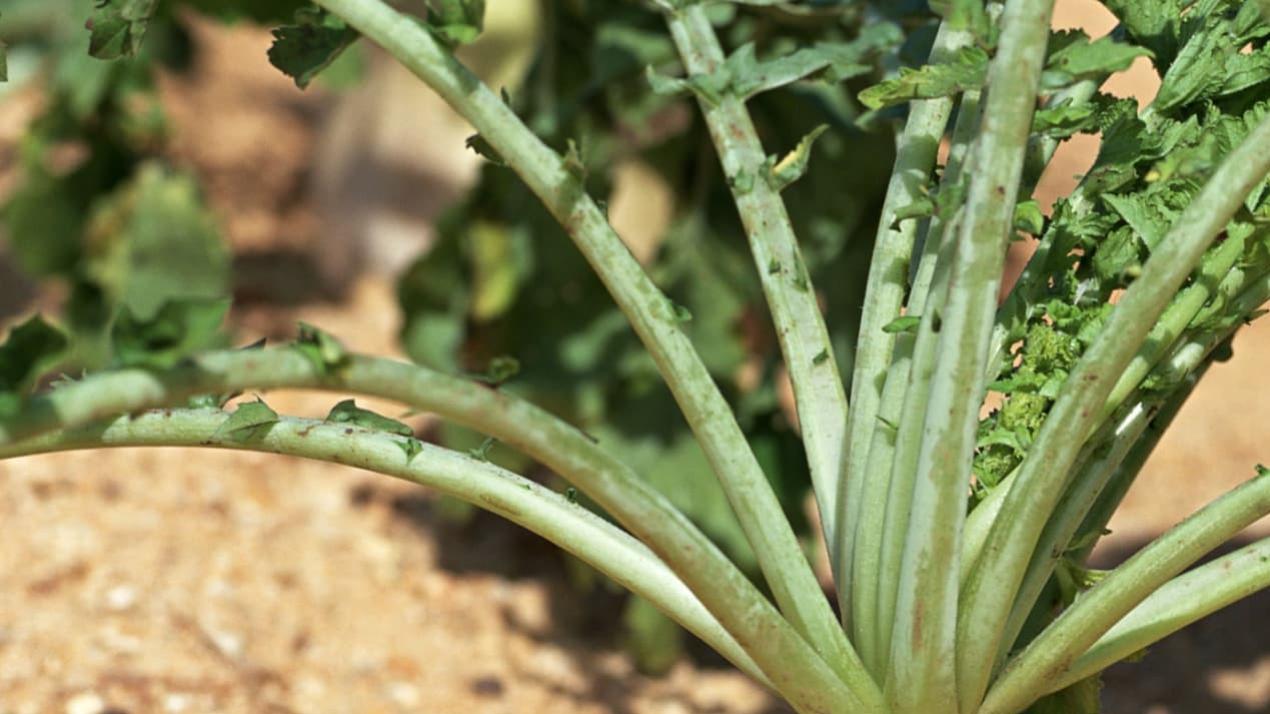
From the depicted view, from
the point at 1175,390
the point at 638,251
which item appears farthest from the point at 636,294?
the point at 638,251

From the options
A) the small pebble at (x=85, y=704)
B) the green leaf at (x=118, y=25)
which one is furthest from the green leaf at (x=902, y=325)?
the small pebble at (x=85, y=704)

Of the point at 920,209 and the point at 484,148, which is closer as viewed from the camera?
the point at 920,209

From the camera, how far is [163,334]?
0.78 m

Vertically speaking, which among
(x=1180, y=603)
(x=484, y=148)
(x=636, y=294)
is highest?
(x=484, y=148)

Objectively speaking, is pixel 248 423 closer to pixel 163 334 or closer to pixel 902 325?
pixel 163 334

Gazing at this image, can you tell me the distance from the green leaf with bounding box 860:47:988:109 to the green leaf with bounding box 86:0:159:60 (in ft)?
1.70

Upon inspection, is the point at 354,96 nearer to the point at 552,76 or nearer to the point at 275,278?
the point at 275,278

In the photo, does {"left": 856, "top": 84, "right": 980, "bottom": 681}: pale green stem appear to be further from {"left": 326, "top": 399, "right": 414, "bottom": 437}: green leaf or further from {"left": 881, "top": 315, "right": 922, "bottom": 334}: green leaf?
{"left": 326, "top": 399, "right": 414, "bottom": 437}: green leaf

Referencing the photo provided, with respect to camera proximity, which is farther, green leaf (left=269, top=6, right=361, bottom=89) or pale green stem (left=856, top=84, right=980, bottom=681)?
green leaf (left=269, top=6, right=361, bottom=89)

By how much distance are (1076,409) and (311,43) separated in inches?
25.9

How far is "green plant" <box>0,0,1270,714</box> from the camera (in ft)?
3.18

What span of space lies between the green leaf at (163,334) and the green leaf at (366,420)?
260 millimetres

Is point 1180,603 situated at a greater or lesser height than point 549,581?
lesser

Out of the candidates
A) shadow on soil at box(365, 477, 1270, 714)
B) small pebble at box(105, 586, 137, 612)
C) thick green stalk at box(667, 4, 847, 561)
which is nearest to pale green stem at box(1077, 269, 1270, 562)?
thick green stalk at box(667, 4, 847, 561)
